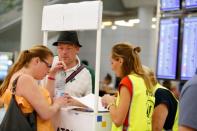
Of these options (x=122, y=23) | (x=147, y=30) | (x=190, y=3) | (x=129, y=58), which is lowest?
(x=129, y=58)

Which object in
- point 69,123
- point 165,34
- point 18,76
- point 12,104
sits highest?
point 165,34

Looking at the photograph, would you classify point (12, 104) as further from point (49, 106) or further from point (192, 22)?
point (192, 22)

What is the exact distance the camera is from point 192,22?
345 cm

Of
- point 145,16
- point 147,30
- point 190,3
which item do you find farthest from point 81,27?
point 147,30

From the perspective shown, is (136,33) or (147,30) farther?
(136,33)

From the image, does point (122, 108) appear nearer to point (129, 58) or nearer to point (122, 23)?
point (129, 58)

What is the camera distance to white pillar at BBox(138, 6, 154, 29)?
39.0 ft

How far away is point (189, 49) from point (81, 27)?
1.25 meters

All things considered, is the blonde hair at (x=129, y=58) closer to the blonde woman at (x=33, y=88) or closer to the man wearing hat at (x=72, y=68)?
the blonde woman at (x=33, y=88)

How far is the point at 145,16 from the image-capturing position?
39.8 ft

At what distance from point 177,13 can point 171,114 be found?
1190 mm

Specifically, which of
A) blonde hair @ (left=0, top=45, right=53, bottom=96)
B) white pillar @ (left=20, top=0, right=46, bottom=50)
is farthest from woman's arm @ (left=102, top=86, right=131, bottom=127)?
white pillar @ (left=20, top=0, right=46, bottom=50)

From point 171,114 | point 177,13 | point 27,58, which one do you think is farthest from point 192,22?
point 27,58

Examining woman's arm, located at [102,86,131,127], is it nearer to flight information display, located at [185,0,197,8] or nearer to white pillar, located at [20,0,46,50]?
flight information display, located at [185,0,197,8]
